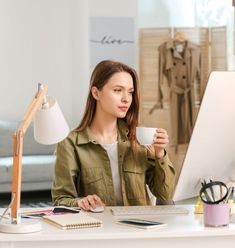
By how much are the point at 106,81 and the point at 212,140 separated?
643 mm

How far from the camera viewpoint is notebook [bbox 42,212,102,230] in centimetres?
184

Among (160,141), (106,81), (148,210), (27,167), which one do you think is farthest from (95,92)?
(27,167)

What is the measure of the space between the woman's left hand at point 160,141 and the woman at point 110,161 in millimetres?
55

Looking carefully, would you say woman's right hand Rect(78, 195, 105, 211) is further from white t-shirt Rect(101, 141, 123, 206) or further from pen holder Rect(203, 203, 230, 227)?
pen holder Rect(203, 203, 230, 227)

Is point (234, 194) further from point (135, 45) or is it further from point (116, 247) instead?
point (135, 45)

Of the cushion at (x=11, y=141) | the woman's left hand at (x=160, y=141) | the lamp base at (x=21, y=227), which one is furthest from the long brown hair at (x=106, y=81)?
the cushion at (x=11, y=141)

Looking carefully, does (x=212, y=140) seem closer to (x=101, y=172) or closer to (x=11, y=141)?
(x=101, y=172)

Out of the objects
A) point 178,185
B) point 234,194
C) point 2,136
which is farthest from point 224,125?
point 2,136

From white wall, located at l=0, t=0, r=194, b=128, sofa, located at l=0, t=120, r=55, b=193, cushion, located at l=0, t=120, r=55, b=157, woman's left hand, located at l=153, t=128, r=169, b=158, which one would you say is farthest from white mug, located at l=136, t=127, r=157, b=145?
white wall, located at l=0, t=0, r=194, b=128

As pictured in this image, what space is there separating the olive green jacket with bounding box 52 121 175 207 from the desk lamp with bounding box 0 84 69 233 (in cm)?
53

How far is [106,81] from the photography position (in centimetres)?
245

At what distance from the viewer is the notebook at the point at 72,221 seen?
1.84 metres

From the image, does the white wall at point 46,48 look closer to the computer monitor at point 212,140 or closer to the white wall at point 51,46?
the white wall at point 51,46

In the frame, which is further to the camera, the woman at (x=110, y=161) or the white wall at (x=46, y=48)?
the white wall at (x=46, y=48)
